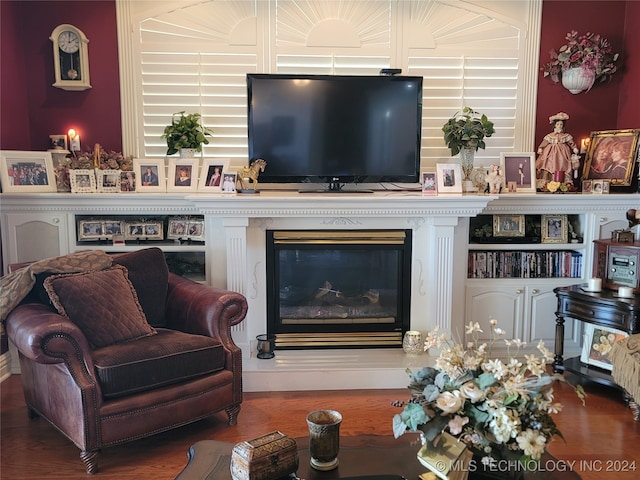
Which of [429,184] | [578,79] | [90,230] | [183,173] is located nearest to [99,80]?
[183,173]

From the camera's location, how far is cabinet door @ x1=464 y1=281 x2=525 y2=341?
12.8ft

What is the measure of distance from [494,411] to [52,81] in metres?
3.73

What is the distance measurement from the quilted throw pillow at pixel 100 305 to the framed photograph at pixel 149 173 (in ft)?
3.06

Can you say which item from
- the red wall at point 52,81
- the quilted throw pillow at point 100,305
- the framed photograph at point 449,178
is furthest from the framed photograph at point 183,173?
the framed photograph at point 449,178

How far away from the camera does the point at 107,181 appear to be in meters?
3.69

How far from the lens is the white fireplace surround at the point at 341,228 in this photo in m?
3.47

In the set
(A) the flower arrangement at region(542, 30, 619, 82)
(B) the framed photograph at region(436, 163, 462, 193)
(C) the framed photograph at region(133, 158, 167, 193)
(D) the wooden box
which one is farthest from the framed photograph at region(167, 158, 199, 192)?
(A) the flower arrangement at region(542, 30, 619, 82)

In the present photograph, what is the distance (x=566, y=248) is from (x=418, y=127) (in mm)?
1412

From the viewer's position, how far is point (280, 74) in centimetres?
372

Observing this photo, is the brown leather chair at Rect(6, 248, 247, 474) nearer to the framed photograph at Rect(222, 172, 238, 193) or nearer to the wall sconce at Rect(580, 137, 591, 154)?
the framed photograph at Rect(222, 172, 238, 193)

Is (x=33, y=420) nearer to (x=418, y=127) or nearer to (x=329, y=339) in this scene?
(x=329, y=339)

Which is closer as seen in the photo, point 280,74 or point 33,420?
point 33,420

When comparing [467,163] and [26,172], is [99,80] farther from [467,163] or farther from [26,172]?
[467,163]

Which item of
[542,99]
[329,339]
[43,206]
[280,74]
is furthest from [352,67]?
[43,206]
